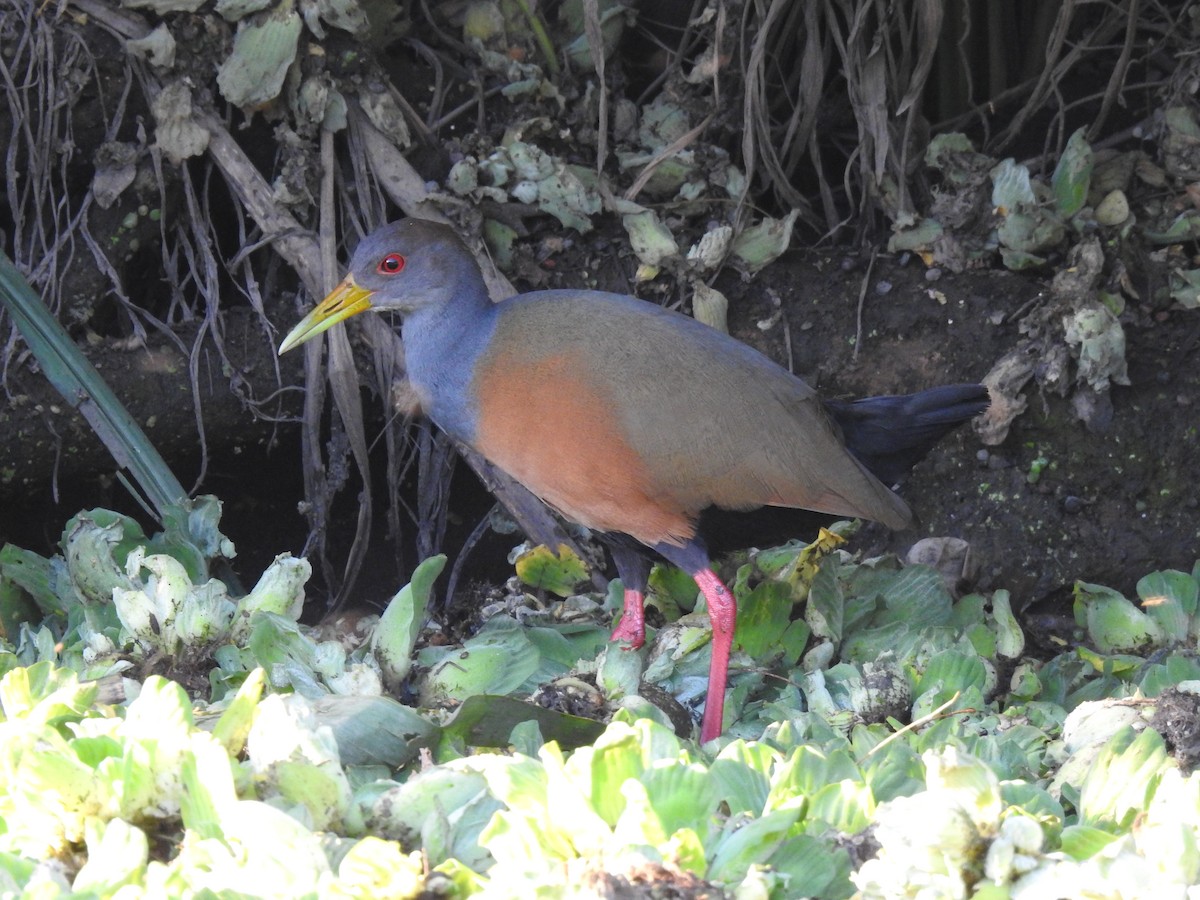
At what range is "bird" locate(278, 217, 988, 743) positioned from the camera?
2.77m

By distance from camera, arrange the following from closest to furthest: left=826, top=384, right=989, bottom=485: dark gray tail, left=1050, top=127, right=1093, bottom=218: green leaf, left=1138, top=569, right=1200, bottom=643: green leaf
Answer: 1. left=1138, top=569, right=1200, bottom=643: green leaf
2. left=826, top=384, right=989, bottom=485: dark gray tail
3. left=1050, top=127, right=1093, bottom=218: green leaf

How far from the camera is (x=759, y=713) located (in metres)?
2.46

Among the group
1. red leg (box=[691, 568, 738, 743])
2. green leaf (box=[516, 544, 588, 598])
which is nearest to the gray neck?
green leaf (box=[516, 544, 588, 598])

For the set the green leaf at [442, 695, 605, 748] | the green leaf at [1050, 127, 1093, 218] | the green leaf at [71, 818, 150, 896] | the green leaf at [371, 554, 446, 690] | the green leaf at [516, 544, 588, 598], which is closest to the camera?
the green leaf at [71, 818, 150, 896]

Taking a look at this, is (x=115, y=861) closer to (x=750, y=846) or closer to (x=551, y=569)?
(x=750, y=846)

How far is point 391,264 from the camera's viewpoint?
3178mm

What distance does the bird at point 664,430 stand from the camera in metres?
2.77

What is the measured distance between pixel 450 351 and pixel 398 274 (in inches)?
9.6

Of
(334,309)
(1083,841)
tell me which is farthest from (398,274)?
(1083,841)

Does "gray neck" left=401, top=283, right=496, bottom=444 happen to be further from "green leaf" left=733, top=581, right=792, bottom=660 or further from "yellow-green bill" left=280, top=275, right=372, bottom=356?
"green leaf" left=733, top=581, right=792, bottom=660

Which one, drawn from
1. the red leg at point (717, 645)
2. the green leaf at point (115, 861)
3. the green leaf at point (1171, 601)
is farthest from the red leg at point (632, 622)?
the green leaf at point (115, 861)

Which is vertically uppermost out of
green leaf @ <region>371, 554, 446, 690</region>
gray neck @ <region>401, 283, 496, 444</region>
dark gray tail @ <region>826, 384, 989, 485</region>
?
gray neck @ <region>401, 283, 496, 444</region>

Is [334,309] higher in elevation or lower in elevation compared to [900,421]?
higher

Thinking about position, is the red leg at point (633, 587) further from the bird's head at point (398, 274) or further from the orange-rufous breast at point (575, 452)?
the bird's head at point (398, 274)
